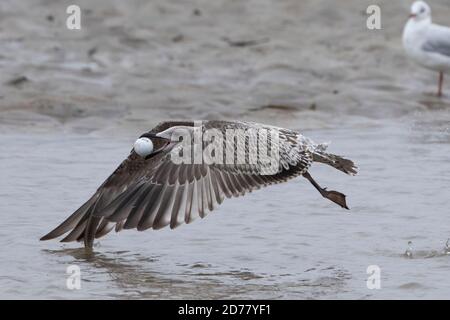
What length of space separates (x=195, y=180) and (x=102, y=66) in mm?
6299

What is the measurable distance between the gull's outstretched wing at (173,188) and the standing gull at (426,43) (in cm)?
589

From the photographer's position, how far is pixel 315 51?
1470 cm

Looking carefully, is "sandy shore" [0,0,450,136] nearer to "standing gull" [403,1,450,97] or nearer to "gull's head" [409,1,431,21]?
"standing gull" [403,1,450,97]

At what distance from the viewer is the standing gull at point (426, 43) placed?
13.7 metres

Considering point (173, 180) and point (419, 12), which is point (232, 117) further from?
point (173, 180)

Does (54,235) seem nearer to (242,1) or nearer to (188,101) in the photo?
(188,101)

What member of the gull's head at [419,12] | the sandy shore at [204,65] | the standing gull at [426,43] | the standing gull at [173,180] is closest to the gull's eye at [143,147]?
the standing gull at [173,180]

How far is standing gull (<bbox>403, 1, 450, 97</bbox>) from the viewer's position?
44.9ft

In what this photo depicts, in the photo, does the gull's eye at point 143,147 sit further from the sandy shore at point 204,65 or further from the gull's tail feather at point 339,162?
the sandy shore at point 204,65

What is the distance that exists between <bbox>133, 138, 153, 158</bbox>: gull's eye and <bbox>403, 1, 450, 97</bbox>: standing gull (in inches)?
248

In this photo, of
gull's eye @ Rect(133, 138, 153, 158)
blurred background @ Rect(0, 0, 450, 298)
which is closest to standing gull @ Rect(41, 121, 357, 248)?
gull's eye @ Rect(133, 138, 153, 158)

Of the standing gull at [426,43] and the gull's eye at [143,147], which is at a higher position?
the standing gull at [426,43]

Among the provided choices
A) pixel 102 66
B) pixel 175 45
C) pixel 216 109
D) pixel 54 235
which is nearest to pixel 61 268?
pixel 54 235

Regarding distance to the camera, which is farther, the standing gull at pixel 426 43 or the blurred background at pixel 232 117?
the standing gull at pixel 426 43
